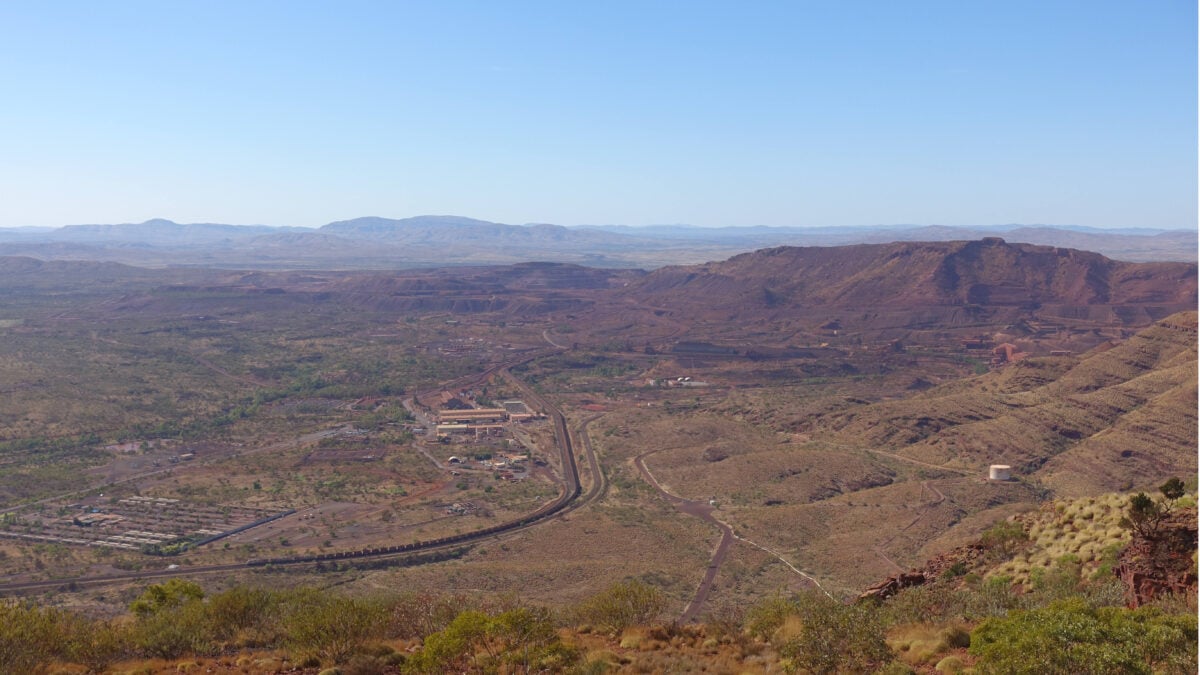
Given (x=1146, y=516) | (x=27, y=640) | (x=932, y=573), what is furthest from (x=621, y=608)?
(x=27, y=640)

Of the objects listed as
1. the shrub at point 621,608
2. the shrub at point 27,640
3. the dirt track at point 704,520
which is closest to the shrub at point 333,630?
the shrub at point 27,640

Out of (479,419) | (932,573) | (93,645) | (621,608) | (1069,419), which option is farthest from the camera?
(479,419)

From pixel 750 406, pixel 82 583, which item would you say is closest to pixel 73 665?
pixel 82 583

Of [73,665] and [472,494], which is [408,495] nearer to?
[472,494]

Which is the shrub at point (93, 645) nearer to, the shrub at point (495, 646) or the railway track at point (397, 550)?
the shrub at point (495, 646)

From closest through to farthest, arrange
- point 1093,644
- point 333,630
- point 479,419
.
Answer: point 1093,644
point 333,630
point 479,419

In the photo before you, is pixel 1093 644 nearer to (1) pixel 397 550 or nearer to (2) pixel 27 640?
(2) pixel 27 640
